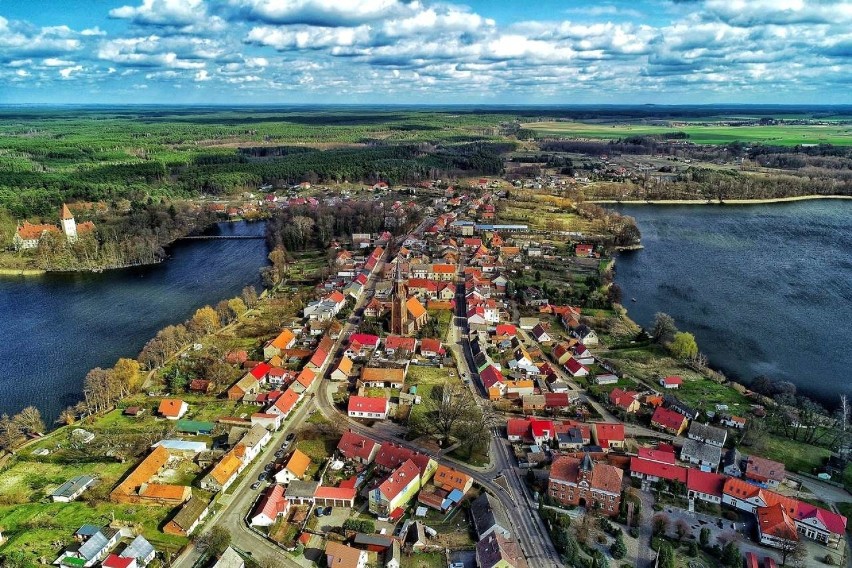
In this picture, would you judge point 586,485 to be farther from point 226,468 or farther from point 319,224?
point 319,224

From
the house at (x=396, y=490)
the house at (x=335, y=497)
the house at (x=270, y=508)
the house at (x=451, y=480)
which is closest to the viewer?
the house at (x=270, y=508)

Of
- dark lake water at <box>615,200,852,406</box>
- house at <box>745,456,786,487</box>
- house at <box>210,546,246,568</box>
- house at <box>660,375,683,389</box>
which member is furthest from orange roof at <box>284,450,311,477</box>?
dark lake water at <box>615,200,852,406</box>

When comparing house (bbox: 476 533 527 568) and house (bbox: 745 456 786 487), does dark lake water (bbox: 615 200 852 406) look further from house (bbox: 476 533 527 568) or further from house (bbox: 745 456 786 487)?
house (bbox: 476 533 527 568)

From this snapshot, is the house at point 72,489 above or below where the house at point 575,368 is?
below

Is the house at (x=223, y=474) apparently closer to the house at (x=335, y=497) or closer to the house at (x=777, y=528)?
the house at (x=335, y=497)

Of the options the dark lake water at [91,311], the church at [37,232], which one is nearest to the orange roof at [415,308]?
the dark lake water at [91,311]

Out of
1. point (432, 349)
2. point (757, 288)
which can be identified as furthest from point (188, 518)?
point (757, 288)

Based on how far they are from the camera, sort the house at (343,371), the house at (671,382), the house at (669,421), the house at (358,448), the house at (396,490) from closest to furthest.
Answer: the house at (396,490) < the house at (358,448) < the house at (669,421) < the house at (671,382) < the house at (343,371)
